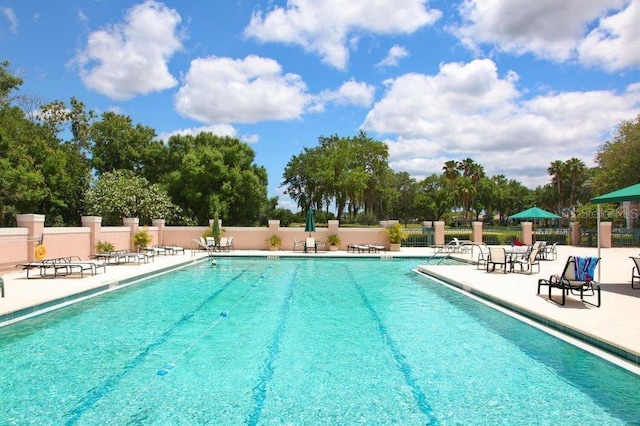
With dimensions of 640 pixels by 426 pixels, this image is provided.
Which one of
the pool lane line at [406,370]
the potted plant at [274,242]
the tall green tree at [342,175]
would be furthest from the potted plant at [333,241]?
the tall green tree at [342,175]

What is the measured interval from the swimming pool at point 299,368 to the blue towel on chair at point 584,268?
1747 mm

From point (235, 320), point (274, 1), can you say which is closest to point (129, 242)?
point (274, 1)

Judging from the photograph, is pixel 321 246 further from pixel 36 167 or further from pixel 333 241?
pixel 36 167

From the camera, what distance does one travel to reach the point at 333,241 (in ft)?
84.0

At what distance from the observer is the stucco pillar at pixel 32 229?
1539 centimetres

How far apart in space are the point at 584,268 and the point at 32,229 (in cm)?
1592

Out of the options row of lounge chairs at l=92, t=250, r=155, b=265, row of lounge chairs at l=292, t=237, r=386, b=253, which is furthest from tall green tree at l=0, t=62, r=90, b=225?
row of lounge chairs at l=292, t=237, r=386, b=253

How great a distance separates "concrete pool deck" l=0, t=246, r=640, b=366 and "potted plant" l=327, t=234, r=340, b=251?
358 inches

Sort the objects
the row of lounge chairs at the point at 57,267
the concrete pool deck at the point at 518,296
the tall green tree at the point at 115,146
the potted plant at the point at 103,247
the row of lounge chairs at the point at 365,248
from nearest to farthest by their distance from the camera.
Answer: the concrete pool deck at the point at 518,296 → the row of lounge chairs at the point at 57,267 → the potted plant at the point at 103,247 → the row of lounge chairs at the point at 365,248 → the tall green tree at the point at 115,146

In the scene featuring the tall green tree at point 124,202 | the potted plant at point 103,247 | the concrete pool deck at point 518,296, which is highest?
the tall green tree at point 124,202

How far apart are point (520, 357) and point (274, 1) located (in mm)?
14850

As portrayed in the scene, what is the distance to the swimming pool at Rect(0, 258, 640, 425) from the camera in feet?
16.4

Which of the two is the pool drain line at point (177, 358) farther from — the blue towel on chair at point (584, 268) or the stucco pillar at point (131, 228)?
the stucco pillar at point (131, 228)

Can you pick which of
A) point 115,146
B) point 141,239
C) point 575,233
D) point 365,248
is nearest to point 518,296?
point 365,248
